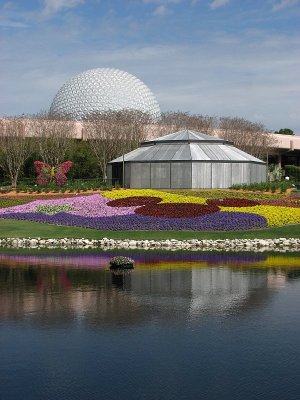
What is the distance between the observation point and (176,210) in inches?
1490

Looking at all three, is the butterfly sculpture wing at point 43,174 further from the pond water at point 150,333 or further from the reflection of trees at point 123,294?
the reflection of trees at point 123,294

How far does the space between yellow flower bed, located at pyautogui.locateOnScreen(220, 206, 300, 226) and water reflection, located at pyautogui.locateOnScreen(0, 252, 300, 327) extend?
7.65m

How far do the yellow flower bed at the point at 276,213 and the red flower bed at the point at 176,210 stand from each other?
1420 millimetres

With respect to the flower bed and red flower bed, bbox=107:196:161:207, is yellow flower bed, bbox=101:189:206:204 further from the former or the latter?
red flower bed, bbox=107:196:161:207

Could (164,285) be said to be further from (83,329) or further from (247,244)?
(247,244)

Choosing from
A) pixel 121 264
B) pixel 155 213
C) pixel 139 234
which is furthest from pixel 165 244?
pixel 121 264

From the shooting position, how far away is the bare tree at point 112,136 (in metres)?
76.2

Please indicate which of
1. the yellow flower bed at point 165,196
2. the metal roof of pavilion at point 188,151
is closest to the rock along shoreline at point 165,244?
the yellow flower bed at point 165,196

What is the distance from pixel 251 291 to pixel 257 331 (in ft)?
15.5

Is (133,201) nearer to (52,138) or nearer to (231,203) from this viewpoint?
(231,203)

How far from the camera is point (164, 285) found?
20.5m

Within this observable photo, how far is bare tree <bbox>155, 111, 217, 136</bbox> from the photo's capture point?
8507 cm

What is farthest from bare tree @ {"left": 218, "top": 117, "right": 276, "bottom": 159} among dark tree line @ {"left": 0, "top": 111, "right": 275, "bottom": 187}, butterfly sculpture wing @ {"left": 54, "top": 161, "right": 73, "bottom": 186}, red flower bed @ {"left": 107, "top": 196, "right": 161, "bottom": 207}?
red flower bed @ {"left": 107, "top": 196, "right": 161, "bottom": 207}

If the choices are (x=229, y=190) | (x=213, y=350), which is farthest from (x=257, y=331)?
(x=229, y=190)
